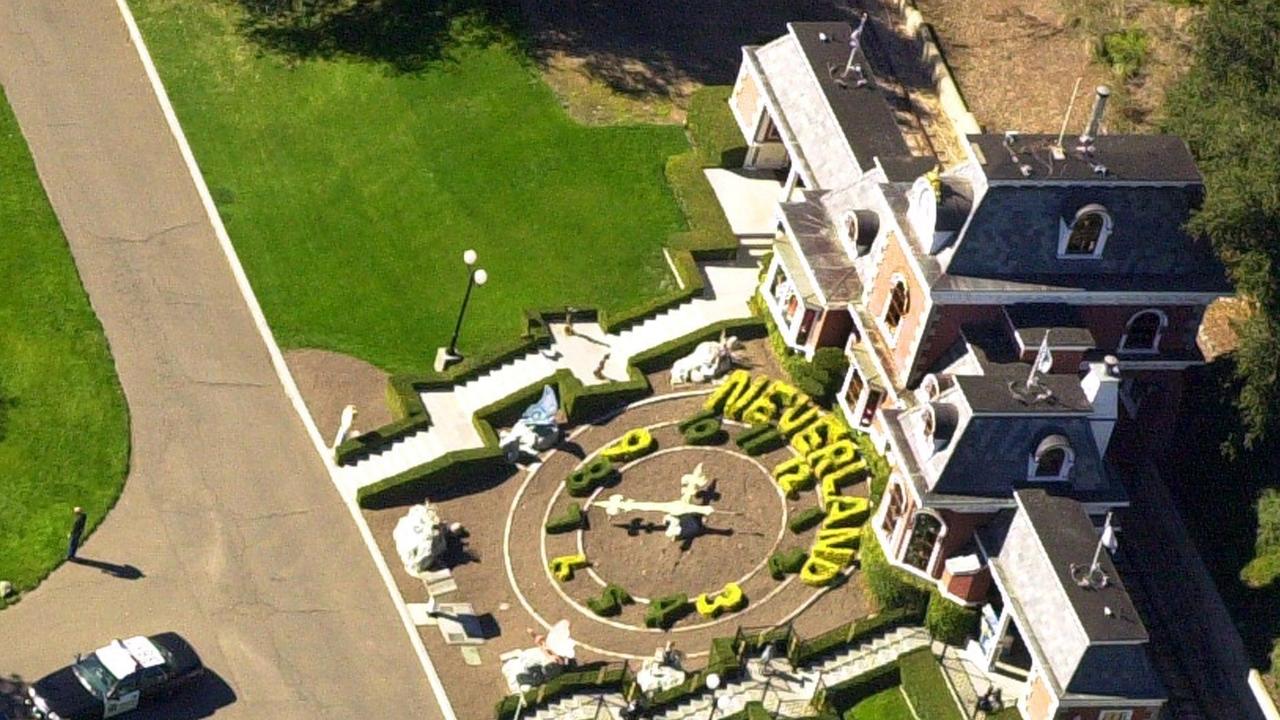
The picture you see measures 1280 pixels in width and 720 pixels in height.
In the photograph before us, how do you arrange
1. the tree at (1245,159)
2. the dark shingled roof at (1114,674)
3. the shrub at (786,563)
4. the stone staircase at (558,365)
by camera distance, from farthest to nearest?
the stone staircase at (558,365)
the shrub at (786,563)
the tree at (1245,159)
the dark shingled roof at (1114,674)

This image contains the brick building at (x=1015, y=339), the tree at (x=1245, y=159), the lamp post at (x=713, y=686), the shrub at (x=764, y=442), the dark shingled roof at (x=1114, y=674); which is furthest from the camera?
the shrub at (x=764, y=442)

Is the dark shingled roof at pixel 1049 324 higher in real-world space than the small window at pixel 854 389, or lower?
higher

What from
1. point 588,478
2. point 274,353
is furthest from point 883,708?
point 274,353

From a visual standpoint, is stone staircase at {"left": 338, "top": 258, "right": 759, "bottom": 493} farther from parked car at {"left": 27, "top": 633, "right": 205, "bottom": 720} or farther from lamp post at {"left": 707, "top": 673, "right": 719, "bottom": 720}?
lamp post at {"left": 707, "top": 673, "right": 719, "bottom": 720}

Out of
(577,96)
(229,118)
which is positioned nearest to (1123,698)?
(577,96)

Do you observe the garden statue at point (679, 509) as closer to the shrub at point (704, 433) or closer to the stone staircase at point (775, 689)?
the shrub at point (704, 433)

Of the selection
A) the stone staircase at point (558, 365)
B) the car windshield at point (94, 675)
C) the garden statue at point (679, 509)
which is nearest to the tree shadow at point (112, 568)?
the car windshield at point (94, 675)

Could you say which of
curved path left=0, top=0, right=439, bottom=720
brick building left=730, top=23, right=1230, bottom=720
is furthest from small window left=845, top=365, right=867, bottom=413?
curved path left=0, top=0, right=439, bottom=720
